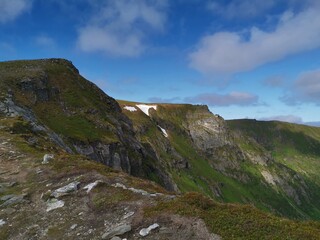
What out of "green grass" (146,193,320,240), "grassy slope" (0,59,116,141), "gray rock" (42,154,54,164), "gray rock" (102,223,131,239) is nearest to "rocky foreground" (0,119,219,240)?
"gray rock" (102,223,131,239)

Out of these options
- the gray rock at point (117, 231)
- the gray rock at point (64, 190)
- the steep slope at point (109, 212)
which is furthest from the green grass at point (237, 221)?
the gray rock at point (64, 190)

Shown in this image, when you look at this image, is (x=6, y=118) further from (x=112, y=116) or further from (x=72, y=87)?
(x=112, y=116)

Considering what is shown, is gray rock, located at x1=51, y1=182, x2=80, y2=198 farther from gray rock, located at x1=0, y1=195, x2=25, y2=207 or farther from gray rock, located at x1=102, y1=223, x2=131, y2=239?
gray rock, located at x1=102, y1=223, x2=131, y2=239

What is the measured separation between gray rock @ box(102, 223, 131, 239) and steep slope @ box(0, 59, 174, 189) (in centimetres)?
3456

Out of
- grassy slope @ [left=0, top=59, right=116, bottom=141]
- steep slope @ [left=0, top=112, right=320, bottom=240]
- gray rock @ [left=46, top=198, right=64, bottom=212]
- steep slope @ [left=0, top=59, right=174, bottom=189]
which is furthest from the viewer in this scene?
grassy slope @ [left=0, top=59, right=116, bottom=141]

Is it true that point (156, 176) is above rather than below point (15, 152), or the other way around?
below

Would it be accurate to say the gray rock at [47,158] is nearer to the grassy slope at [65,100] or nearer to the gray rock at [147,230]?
the gray rock at [147,230]

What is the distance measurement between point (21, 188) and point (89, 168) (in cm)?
512

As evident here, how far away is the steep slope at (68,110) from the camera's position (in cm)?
6412

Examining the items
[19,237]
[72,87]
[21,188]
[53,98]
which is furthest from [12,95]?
[19,237]

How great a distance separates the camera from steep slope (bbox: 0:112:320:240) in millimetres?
17422

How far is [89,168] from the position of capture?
2816cm

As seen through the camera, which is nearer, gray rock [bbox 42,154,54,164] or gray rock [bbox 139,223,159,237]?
gray rock [bbox 139,223,159,237]

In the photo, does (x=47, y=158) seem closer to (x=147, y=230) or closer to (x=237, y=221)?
(x=147, y=230)
